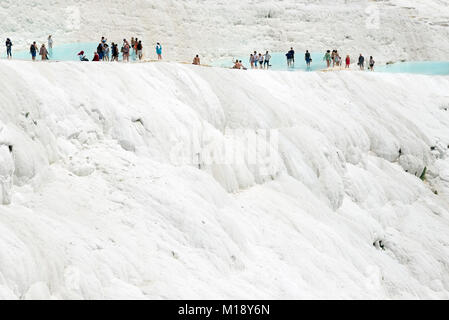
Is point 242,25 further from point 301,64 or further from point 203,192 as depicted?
point 203,192

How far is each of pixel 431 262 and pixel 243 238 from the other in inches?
415

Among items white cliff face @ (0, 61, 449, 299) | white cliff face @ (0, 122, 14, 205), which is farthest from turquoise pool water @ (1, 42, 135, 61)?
white cliff face @ (0, 122, 14, 205)

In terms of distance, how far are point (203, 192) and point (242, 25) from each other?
35890 mm

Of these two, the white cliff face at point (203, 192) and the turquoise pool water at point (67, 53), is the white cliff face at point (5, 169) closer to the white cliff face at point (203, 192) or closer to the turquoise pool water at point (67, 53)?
the white cliff face at point (203, 192)

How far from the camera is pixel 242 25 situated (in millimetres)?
55188

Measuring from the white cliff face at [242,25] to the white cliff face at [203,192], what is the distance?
62.4ft

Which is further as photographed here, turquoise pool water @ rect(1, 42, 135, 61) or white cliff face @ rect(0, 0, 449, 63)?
white cliff face @ rect(0, 0, 449, 63)

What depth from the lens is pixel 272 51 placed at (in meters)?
52.8

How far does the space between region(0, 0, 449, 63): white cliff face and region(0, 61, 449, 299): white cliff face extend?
19009mm

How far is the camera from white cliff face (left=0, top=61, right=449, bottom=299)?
16.6m

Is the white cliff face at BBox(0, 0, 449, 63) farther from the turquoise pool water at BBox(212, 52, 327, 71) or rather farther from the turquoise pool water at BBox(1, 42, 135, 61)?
the turquoise pool water at BBox(1, 42, 135, 61)

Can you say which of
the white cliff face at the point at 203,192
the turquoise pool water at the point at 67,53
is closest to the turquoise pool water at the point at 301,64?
the turquoise pool water at the point at 67,53

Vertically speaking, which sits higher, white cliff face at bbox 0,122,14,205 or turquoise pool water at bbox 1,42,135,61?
turquoise pool water at bbox 1,42,135,61

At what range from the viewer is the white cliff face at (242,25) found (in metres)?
47.8
